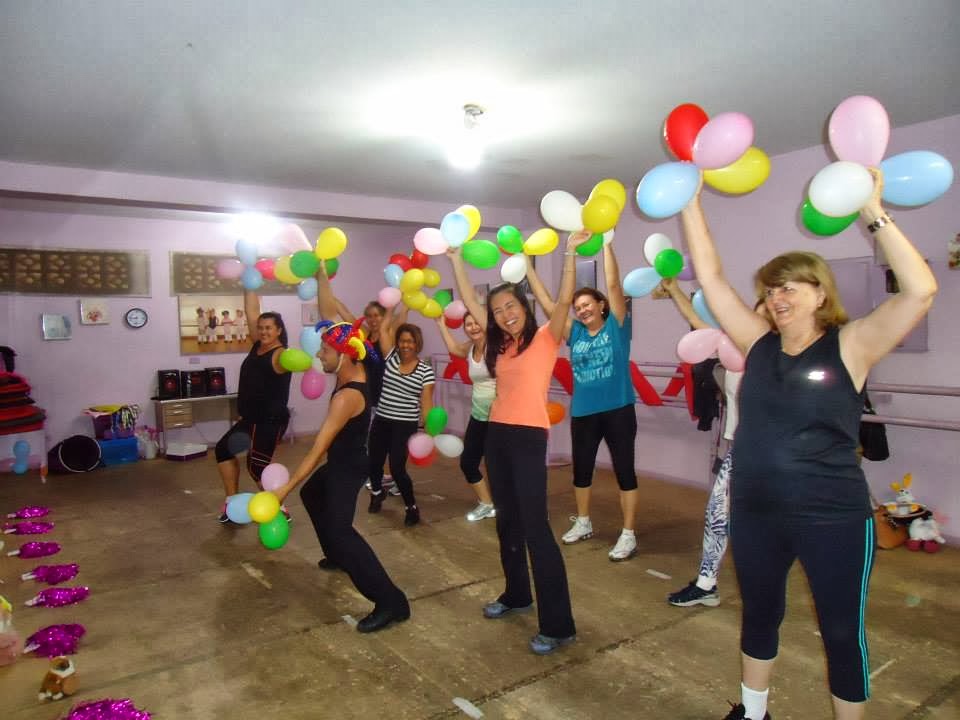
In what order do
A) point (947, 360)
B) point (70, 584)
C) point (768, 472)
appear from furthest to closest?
point (947, 360)
point (70, 584)
point (768, 472)

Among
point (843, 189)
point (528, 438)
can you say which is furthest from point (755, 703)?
point (843, 189)

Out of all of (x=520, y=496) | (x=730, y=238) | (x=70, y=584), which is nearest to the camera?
(x=520, y=496)

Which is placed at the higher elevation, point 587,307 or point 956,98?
point 956,98

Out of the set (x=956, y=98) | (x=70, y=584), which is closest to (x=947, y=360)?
(x=956, y=98)

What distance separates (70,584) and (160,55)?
101 inches

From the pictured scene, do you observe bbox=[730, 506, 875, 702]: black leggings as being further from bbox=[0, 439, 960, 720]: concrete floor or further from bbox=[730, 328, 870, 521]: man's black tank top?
bbox=[0, 439, 960, 720]: concrete floor

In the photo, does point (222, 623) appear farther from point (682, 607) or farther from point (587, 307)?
point (587, 307)

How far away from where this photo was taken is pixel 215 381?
7.07 meters

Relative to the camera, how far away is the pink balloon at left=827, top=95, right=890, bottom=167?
1.72 metres

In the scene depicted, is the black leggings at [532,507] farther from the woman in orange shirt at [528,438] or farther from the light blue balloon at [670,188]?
the light blue balloon at [670,188]

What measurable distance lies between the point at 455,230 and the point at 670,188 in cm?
136

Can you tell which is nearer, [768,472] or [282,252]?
[768,472]

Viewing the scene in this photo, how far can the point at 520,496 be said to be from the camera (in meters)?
2.36

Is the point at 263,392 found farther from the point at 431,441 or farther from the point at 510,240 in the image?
the point at 510,240
